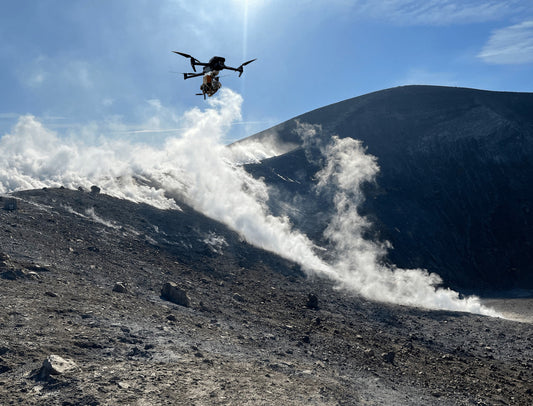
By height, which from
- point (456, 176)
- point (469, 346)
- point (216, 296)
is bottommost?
point (469, 346)

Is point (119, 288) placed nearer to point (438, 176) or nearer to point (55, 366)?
point (55, 366)

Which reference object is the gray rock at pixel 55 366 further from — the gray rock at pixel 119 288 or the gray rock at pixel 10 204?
the gray rock at pixel 10 204

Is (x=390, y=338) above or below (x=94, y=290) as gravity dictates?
below

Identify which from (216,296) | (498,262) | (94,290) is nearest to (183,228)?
(216,296)

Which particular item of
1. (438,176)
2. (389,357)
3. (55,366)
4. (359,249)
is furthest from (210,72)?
(438,176)

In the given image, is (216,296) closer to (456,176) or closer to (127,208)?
(127,208)
